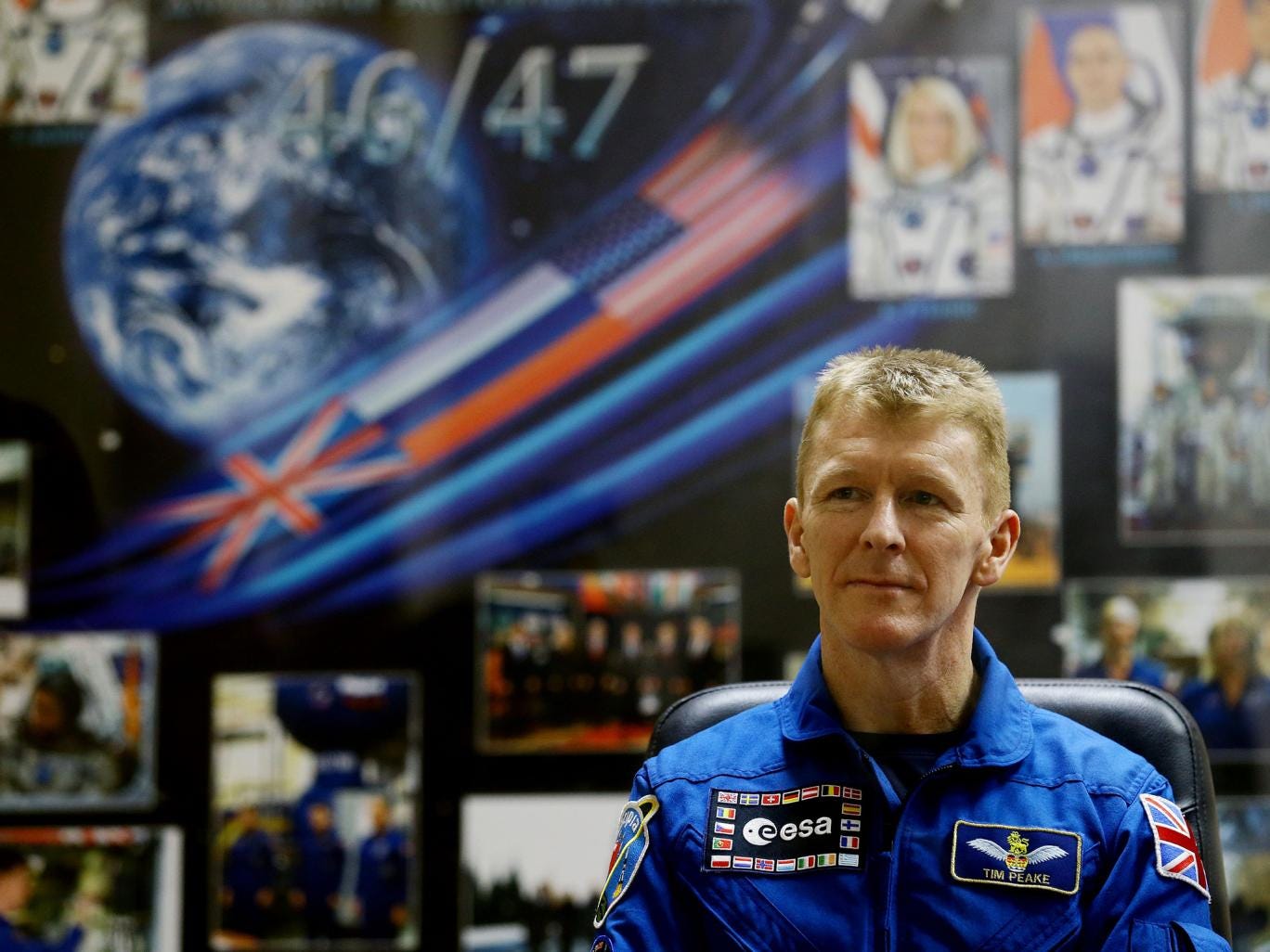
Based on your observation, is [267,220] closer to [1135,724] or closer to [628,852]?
[628,852]

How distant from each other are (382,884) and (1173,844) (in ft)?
5.25

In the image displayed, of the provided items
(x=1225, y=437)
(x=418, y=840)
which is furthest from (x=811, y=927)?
(x=1225, y=437)

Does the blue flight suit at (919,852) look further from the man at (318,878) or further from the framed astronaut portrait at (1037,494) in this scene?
the man at (318,878)

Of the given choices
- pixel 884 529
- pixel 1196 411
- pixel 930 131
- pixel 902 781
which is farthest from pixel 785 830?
pixel 930 131

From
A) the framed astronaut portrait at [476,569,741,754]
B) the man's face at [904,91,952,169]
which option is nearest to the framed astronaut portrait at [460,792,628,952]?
the framed astronaut portrait at [476,569,741,754]

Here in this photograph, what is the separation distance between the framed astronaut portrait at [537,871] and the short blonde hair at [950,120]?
1.37 metres

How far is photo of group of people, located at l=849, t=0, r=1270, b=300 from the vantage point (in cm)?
253

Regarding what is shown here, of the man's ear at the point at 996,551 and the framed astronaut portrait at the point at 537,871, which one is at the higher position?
the man's ear at the point at 996,551

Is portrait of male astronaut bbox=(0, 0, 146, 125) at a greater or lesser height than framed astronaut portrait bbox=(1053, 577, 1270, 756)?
greater

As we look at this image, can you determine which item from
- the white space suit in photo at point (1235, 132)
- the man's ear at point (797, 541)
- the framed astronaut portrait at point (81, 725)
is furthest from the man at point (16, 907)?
the white space suit in photo at point (1235, 132)

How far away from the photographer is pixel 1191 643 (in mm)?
2510

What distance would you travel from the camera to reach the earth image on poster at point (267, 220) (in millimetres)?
2660

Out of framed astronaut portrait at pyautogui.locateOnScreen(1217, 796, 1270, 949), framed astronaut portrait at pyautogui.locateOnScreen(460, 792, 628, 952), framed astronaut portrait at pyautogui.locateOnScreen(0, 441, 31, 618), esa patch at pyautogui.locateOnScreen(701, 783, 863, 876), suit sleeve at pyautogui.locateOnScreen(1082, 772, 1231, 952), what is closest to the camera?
suit sleeve at pyautogui.locateOnScreen(1082, 772, 1231, 952)

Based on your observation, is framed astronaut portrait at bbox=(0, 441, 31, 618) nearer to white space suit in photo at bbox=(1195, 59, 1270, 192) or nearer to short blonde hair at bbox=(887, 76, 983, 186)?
short blonde hair at bbox=(887, 76, 983, 186)
